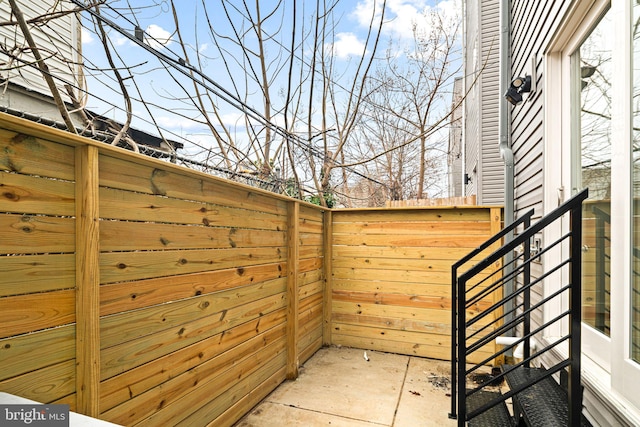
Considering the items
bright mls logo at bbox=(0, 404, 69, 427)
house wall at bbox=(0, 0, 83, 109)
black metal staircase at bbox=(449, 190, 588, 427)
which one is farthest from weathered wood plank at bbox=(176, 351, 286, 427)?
house wall at bbox=(0, 0, 83, 109)

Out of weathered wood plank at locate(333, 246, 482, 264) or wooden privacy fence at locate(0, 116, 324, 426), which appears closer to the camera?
wooden privacy fence at locate(0, 116, 324, 426)

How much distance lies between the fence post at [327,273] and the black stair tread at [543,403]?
228cm

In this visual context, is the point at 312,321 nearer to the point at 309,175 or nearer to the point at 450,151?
the point at 309,175

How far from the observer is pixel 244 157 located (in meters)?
Result: 3.68

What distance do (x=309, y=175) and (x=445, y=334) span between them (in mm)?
2722

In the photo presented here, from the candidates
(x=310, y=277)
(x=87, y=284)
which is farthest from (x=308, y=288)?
(x=87, y=284)

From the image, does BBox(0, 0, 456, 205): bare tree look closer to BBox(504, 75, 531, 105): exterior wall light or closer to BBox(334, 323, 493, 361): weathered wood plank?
BBox(504, 75, 531, 105): exterior wall light

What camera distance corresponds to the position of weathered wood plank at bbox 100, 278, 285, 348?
4.46 ft

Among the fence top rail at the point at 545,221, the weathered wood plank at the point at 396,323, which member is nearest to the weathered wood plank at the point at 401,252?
the weathered wood plank at the point at 396,323

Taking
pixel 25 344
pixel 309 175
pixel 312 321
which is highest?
pixel 309 175

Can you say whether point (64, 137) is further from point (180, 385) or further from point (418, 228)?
point (418, 228)

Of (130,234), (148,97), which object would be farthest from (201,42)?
(130,234)

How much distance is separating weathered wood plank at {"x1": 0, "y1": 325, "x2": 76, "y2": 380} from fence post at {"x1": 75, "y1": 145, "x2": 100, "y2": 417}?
1.3 inches

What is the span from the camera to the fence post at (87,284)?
1187 mm
